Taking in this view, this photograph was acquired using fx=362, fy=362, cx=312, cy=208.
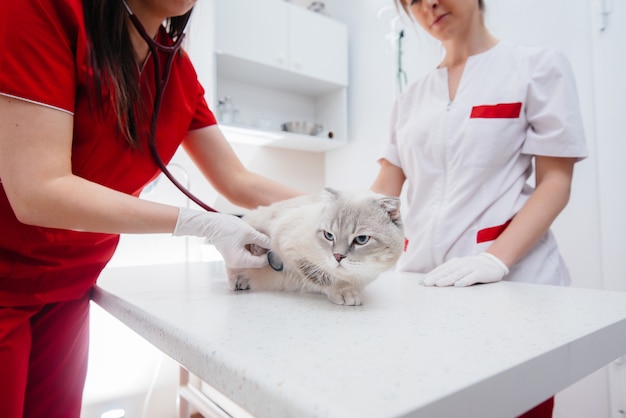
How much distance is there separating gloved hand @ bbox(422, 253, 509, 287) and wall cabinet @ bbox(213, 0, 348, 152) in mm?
1857

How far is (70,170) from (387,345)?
612 millimetres

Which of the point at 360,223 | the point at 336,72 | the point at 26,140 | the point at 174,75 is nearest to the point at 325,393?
the point at 360,223

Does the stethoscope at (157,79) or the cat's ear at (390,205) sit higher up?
the stethoscope at (157,79)

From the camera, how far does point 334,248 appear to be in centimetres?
73

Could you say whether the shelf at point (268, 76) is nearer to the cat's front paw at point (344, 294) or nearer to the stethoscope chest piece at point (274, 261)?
the stethoscope chest piece at point (274, 261)

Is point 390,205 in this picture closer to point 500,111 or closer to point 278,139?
point 500,111

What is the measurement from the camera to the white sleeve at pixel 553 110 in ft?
3.33

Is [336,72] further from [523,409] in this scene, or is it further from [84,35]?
[523,409]

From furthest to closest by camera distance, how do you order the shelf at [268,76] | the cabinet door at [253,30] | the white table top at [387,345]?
1. the shelf at [268,76]
2. the cabinet door at [253,30]
3. the white table top at [387,345]

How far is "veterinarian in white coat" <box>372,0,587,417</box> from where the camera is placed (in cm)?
100

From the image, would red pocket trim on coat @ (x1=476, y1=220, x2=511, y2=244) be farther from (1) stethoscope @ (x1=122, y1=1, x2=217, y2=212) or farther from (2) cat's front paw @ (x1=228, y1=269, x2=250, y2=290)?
(1) stethoscope @ (x1=122, y1=1, x2=217, y2=212)

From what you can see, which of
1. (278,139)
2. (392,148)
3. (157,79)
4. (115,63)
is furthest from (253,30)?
(115,63)

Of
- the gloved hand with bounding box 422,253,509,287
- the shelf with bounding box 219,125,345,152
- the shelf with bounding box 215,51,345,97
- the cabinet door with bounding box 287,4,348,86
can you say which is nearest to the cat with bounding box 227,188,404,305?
the gloved hand with bounding box 422,253,509,287

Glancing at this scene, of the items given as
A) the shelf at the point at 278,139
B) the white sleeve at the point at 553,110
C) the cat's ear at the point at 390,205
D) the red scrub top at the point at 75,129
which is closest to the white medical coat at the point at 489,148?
the white sleeve at the point at 553,110
